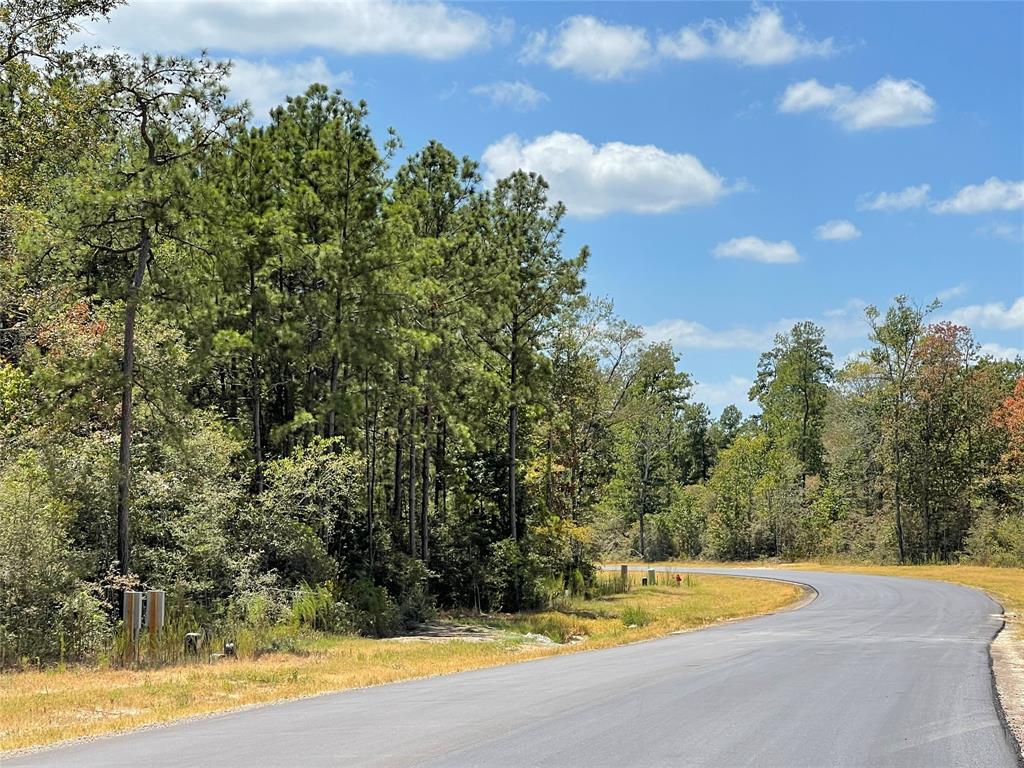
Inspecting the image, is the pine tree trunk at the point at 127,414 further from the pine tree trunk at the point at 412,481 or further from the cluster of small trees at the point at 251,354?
the pine tree trunk at the point at 412,481

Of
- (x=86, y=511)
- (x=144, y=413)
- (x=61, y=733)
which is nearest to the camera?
(x=61, y=733)

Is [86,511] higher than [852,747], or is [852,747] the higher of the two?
[86,511]

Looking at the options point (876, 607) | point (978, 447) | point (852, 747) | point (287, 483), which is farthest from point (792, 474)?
point (852, 747)

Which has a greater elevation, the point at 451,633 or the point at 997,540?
the point at 997,540

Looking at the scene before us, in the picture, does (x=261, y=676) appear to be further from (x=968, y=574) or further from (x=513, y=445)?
(x=968, y=574)

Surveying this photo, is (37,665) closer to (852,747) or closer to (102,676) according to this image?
(102,676)

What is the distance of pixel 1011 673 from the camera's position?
13.9 meters

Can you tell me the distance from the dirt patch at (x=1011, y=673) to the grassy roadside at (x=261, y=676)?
7745mm

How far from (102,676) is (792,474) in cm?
5729

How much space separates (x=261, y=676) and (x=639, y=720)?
7.39m

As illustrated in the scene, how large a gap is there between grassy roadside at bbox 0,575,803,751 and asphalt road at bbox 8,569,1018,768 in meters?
0.99

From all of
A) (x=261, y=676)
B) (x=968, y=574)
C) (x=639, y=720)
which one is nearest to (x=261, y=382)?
(x=261, y=676)

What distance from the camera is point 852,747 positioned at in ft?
26.9

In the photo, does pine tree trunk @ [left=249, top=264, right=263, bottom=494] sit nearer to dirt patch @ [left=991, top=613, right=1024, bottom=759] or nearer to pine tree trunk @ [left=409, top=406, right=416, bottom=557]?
pine tree trunk @ [left=409, top=406, right=416, bottom=557]
